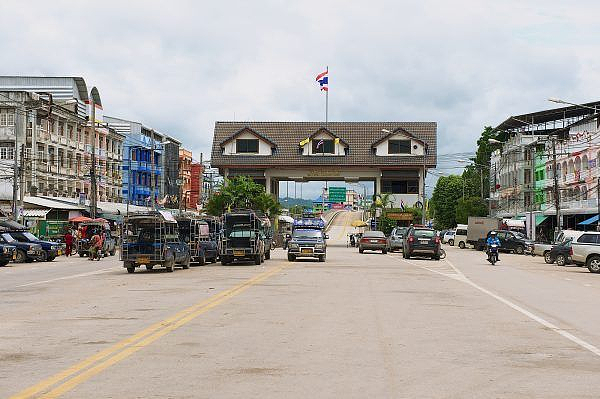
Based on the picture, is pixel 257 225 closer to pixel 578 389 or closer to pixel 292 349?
pixel 292 349

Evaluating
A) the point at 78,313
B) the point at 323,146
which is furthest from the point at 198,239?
the point at 323,146

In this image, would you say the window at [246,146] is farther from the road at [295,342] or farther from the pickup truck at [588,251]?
the road at [295,342]

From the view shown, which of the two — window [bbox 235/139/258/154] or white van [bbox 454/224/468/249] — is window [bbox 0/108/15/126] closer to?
window [bbox 235/139/258/154]

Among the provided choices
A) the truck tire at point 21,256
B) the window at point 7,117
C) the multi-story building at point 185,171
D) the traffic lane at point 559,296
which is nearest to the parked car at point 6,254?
the truck tire at point 21,256

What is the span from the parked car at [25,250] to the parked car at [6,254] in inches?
82.4

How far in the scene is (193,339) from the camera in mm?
12070

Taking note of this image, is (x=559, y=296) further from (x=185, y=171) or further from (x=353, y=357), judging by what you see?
(x=185, y=171)

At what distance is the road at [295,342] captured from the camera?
8594 mm

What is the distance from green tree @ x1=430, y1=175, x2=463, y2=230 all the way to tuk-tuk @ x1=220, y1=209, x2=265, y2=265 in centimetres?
9500

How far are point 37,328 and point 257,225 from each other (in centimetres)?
2614

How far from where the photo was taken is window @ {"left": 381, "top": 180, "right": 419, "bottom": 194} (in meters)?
80.5

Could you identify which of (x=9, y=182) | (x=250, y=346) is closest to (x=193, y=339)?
(x=250, y=346)

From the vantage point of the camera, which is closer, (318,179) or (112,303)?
(112,303)

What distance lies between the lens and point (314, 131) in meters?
80.4
